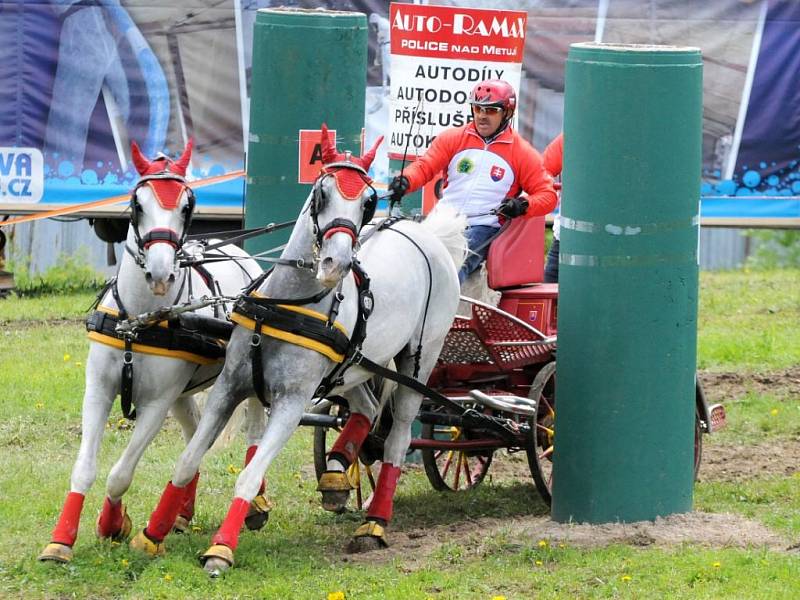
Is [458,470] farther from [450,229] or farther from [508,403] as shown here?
[450,229]

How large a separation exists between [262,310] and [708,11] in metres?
9.26

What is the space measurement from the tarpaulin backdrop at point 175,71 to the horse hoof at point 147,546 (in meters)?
Result: 7.78

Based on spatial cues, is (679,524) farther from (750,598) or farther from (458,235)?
(458,235)

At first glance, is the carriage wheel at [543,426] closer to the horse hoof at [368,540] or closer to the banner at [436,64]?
the horse hoof at [368,540]

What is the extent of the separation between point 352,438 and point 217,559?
1245mm

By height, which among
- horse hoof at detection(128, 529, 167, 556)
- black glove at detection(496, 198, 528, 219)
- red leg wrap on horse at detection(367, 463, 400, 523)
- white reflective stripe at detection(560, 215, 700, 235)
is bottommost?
horse hoof at detection(128, 529, 167, 556)

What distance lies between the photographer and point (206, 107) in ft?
46.6

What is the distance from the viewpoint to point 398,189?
7750 mm

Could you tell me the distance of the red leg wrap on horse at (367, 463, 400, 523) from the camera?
747 cm

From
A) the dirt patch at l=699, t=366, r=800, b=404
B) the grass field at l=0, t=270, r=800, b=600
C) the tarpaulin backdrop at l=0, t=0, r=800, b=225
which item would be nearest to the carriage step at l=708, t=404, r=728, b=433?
the grass field at l=0, t=270, r=800, b=600

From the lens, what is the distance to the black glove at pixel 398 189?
7.71 metres

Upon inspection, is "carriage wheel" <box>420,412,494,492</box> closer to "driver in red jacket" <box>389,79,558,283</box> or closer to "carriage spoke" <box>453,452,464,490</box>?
"carriage spoke" <box>453,452,464,490</box>

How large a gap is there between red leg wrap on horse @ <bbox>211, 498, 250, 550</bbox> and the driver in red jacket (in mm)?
2221

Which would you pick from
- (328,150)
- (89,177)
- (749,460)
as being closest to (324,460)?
(328,150)
